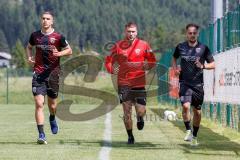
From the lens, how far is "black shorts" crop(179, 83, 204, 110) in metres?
14.2

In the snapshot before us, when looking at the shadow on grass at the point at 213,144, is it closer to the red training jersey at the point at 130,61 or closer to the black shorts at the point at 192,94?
the black shorts at the point at 192,94

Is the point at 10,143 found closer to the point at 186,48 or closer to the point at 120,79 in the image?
the point at 120,79

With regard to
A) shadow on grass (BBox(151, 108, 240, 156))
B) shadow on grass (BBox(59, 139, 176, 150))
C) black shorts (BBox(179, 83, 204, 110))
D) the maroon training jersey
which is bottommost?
shadow on grass (BBox(151, 108, 240, 156))

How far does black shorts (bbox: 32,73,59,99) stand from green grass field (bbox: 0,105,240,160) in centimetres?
94

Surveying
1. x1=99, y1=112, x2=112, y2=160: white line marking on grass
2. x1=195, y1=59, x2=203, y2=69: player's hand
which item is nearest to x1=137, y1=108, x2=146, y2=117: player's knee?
x1=99, y1=112, x2=112, y2=160: white line marking on grass

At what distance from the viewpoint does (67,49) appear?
14.5m

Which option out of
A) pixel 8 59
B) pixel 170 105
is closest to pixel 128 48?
pixel 170 105

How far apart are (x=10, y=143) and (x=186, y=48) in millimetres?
3571

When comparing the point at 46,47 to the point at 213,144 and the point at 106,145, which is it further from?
the point at 213,144

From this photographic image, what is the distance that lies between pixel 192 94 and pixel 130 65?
48.1 inches

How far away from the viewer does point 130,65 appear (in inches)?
565

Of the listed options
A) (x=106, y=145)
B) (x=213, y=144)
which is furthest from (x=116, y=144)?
(x=213, y=144)

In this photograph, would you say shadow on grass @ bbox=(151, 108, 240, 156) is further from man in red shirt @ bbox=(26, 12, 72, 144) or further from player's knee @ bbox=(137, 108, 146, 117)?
man in red shirt @ bbox=(26, 12, 72, 144)

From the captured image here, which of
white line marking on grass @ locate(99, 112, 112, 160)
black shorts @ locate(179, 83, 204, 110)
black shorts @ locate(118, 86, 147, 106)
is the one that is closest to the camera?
white line marking on grass @ locate(99, 112, 112, 160)
